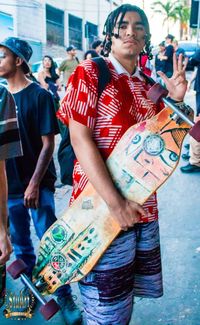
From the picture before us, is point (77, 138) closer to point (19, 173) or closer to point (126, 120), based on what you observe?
point (126, 120)

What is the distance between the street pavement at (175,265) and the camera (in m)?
2.38

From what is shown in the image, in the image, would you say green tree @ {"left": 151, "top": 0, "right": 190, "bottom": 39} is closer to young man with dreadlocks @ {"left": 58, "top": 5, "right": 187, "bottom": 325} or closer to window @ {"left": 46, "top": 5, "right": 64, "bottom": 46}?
window @ {"left": 46, "top": 5, "right": 64, "bottom": 46}

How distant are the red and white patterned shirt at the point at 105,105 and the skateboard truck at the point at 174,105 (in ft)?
0.24

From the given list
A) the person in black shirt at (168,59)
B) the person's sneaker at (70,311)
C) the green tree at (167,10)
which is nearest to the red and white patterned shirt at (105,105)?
the person's sneaker at (70,311)

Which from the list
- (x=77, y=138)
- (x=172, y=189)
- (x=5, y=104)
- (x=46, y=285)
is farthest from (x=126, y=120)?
(x=172, y=189)

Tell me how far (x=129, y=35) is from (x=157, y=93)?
27 cm

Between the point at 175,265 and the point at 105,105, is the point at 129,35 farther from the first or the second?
the point at 175,265

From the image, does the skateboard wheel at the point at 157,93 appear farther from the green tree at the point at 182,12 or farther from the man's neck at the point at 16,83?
the green tree at the point at 182,12

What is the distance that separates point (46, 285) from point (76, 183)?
0.47 m

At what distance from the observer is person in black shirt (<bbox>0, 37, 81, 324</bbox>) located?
229 cm

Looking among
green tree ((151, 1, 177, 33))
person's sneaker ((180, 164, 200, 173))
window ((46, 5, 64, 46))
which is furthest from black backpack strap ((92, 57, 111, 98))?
green tree ((151, 1, 177, 33))

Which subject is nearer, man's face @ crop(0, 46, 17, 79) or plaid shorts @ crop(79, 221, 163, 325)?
plaid shorts @ crop(79, 221, 163, 325)

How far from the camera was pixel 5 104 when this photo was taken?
1.53 meters

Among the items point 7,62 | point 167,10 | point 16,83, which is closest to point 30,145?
point 16,83
